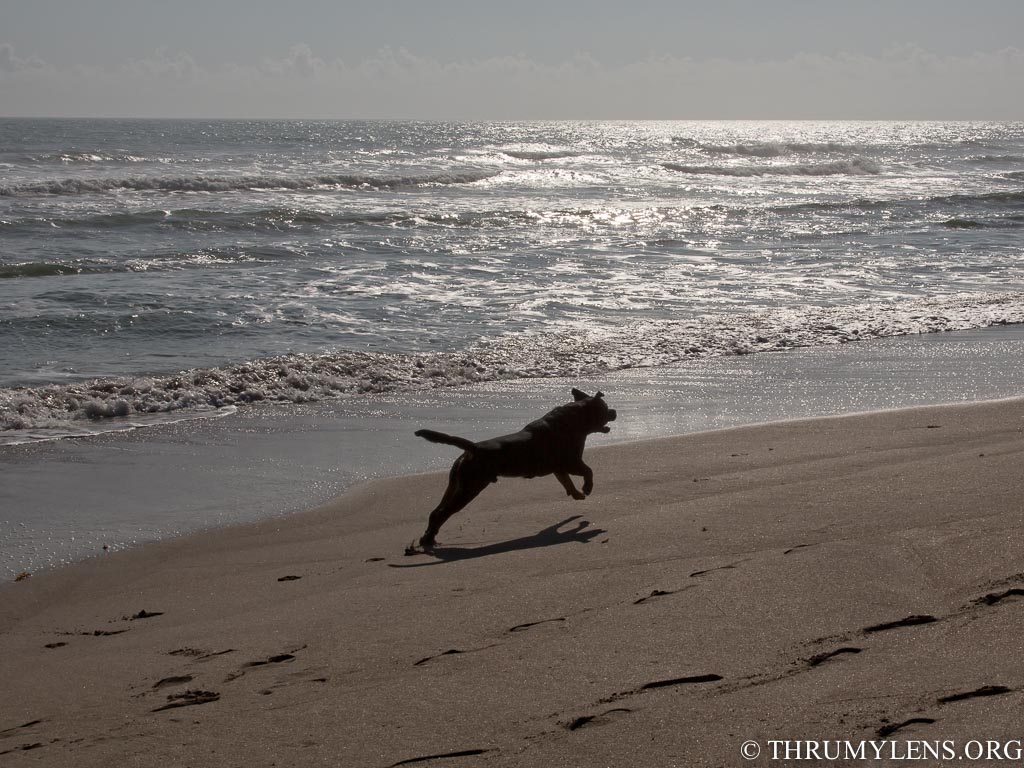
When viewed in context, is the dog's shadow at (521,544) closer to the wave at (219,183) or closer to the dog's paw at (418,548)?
the dog's paw at (418,548)

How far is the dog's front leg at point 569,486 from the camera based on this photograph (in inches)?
224

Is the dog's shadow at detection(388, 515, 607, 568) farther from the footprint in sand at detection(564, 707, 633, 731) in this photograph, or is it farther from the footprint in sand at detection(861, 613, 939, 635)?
the footprint in sand at detection(564, 707, 633, 731)

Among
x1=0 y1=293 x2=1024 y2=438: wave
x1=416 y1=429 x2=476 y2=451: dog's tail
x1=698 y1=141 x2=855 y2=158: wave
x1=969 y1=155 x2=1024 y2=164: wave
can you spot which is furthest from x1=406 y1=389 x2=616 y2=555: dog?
x1=969 y1=155 x2=1024 y2=164: wave

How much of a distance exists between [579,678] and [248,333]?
31.6ft

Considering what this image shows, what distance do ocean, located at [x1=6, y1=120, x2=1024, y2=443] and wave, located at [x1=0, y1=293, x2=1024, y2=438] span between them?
3 centimetres

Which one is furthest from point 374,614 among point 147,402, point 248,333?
point 248,333

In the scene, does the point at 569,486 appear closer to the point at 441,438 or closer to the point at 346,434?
the point at 441,438

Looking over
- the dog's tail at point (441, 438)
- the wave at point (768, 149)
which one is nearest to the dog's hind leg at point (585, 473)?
the dog's tail at point (441, 438)

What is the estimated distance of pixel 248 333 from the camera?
39.3 ft

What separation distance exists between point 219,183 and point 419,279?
19.3 meters

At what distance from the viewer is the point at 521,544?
5016 millimetres

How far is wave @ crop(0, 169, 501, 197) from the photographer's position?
29.8 m

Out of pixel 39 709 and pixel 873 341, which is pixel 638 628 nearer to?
pixel 39 709

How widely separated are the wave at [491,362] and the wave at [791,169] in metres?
35.4
